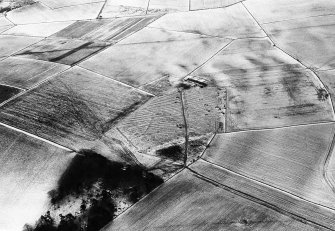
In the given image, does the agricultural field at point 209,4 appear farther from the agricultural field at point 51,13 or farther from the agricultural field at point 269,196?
the agricultural field at point 269,196

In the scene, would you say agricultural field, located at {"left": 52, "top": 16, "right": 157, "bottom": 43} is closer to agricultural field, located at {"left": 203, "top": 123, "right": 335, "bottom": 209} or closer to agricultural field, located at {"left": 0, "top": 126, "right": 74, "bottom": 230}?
agricultural field, located at {"left": 0, "top": 126, "right": 74, "bottom": 230}

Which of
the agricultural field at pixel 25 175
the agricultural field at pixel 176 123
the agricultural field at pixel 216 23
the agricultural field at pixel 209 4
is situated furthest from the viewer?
the agricultural field at pixel 209 4

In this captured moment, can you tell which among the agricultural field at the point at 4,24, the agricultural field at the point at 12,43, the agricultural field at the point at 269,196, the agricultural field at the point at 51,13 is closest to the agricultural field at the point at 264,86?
the agricultural field at the point at 269,196

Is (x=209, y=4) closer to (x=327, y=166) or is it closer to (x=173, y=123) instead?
(x=173, y=123)

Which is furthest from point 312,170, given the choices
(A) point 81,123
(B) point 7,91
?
(B) point 7,91

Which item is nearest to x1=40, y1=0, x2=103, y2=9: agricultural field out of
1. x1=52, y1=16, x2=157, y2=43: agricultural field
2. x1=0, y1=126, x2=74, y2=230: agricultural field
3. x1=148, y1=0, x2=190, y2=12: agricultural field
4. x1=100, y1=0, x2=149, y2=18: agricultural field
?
x1=100, y1=0, x2=149, y2=18: agricultural field

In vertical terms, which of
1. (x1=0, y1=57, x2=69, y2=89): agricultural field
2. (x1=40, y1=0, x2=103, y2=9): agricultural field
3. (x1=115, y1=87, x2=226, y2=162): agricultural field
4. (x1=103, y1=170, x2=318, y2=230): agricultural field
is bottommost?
(x1=103, y1=170, x2=318, y2=230): agricultural field
